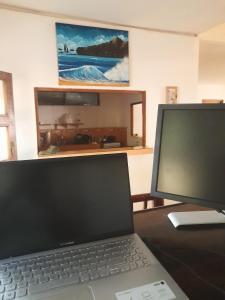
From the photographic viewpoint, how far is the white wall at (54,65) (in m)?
2.35

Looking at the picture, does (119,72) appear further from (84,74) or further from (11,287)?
(11,287)

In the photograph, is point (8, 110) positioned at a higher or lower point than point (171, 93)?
lower

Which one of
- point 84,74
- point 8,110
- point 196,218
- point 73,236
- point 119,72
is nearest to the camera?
point 73,236

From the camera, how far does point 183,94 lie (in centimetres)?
319

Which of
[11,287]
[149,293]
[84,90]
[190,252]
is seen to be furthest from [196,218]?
[84,90]

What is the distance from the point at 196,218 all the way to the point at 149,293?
468 millimetres

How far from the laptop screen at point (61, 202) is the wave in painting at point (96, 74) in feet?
6.67

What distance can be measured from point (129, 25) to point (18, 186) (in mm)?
2616

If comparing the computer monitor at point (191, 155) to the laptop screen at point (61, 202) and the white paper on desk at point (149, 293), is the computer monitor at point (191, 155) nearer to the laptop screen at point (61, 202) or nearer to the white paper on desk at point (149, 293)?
the laptop screen at point (61, 202)

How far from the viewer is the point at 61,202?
2.40ft

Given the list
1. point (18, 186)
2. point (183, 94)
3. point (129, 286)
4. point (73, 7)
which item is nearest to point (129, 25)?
point (73, 7)

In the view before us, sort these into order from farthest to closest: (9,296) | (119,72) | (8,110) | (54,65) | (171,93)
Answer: (171,93), (119,72), (54,65), (8,110), (9,296)

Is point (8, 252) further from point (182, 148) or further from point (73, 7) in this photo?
point (73, 7)

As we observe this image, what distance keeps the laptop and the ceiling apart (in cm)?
203
